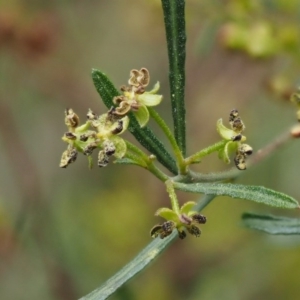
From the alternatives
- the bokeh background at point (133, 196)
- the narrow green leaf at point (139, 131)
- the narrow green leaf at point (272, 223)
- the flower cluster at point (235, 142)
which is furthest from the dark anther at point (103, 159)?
the bokeh background at point (133, 196)

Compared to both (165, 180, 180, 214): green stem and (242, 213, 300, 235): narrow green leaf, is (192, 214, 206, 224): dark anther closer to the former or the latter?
(165, 180, 180, 214): green stem

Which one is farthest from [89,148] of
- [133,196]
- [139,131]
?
[133,196]

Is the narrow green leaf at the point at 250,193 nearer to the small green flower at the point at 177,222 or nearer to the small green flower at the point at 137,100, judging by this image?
the small green flower at the point at 177,222

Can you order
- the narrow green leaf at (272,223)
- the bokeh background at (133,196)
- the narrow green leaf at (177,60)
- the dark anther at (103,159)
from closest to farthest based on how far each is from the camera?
the dark anther at (103,159) → the narrow green leaf at (177,60) → the narrow green leaf at (272,223) → the bokeh background at (133,196)

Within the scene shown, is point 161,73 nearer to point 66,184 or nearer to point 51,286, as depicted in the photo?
point 66,184

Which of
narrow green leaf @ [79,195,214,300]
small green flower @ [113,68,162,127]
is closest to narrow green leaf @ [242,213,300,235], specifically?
narrow green leaf @ [79,195,214,300]
